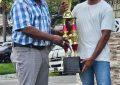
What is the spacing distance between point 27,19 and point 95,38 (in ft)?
2.68

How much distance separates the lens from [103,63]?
5.34 metres

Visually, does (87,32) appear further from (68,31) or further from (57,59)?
(57,59)

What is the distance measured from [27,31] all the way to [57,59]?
1729 cm

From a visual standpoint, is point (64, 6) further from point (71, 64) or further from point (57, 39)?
point (71, 64)

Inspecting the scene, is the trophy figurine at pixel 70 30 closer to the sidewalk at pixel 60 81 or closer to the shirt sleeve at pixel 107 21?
the shirt sleeve at pixel 107 21

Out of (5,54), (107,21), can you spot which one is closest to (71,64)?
(107,21)

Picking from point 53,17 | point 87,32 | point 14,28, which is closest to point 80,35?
point 87,32

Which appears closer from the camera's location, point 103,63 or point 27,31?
point 27,31

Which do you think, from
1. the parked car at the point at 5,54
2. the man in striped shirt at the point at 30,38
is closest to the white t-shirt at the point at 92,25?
the man in striped shirt at the point at 30,38

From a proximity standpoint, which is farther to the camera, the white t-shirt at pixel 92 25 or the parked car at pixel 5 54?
the parked car at pixel 5 54

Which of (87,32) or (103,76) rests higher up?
(87,32)

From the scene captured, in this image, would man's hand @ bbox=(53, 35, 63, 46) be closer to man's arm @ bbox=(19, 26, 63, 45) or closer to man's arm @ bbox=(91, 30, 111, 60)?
man's arm @ bbox=(19, 26, 63, 45)

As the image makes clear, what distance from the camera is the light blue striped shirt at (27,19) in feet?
16.5

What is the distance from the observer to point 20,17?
5.02 meters
